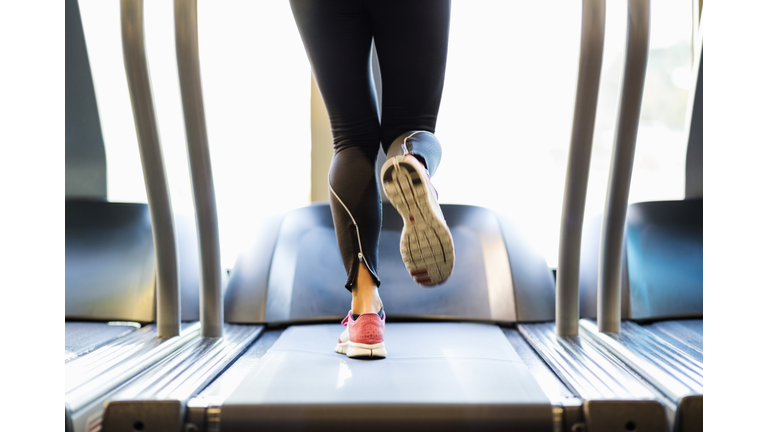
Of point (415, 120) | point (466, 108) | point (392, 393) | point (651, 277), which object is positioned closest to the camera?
point (392, 393)

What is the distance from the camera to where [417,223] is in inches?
30.9

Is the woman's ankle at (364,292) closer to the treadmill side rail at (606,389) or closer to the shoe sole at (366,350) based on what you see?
the shoe sole at (366,350)

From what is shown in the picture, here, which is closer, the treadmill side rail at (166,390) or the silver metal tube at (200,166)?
the treadmill side rail at (166,390)

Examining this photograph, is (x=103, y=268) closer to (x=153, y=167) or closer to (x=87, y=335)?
(x=87, y=335)

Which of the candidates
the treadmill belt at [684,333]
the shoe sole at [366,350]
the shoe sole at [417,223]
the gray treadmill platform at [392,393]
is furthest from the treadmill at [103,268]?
the treadmill belt at [684,333]

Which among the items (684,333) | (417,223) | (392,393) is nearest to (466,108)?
(684,333)

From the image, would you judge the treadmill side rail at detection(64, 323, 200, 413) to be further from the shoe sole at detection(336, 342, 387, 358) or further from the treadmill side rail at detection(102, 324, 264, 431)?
the shoe sole at detection(336, 342, 387, 358)

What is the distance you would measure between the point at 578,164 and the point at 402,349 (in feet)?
1.93

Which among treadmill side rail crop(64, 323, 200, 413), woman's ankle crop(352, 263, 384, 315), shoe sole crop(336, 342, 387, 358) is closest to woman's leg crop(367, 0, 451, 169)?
woman's ankle crop(352, 263, 384, 315)

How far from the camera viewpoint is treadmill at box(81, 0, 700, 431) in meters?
0.75

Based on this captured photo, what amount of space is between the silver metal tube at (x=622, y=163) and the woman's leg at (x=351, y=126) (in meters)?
0.59

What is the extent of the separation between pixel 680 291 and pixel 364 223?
1114 mm

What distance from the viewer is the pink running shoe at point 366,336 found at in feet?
3.03

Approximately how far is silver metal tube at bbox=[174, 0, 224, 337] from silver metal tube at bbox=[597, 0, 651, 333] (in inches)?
37.7
